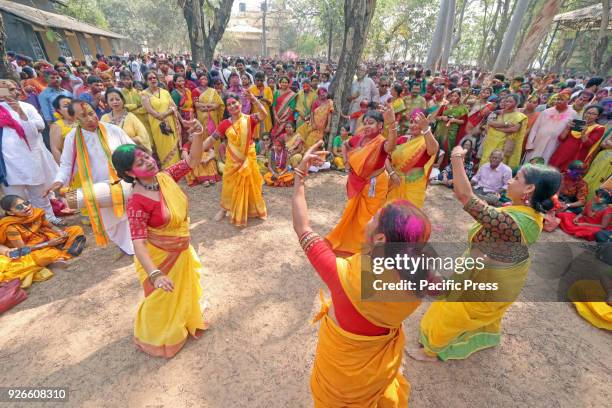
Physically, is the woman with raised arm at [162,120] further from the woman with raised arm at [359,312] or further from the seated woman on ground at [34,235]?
the woman with raised arm at [359,312]

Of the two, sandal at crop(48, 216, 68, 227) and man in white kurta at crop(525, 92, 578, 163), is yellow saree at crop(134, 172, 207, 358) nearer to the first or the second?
sandal at crop(48, 216, 68, 227)

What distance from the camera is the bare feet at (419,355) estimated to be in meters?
2.56

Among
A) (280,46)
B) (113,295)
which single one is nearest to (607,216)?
(113,295)

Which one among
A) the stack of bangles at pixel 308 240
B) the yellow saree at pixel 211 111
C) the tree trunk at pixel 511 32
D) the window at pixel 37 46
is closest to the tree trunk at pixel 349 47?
the yellow saree at pixel 211 111

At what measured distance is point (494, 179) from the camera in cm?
579

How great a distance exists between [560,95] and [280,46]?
50.6m

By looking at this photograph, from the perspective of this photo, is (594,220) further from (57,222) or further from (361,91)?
(57,222)

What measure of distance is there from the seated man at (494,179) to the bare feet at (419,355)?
4.06 metres

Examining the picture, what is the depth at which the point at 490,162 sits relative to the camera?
5797 millimetres

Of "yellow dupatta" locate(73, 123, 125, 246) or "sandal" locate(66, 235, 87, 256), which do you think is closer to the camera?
"yellow dupatta" locate(73, 123, 125, 246)

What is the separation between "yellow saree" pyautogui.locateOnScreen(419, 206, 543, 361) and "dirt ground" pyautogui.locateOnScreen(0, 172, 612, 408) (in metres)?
0.15

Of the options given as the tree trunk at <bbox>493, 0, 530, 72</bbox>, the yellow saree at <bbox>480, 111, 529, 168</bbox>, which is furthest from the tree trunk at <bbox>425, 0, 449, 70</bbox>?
the yellow saree at <bbox>480, 111, 529, 168</bbox>

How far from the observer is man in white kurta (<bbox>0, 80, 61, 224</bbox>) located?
3754 mm

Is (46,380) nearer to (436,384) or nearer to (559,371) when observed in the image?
(436,384)
